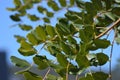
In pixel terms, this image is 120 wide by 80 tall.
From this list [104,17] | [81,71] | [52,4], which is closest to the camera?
[81,71]

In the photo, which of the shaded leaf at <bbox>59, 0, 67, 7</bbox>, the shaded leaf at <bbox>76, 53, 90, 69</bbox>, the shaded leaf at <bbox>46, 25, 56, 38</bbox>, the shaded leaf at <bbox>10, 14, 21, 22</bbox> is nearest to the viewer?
the shaded leaf at <bbox>76, 53, 90, 69</bbox>

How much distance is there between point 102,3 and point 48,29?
15cm

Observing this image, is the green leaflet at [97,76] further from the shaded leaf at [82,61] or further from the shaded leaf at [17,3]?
the shaded leaf at [17,3]

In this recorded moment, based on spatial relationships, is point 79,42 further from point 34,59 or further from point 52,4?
point 52,4

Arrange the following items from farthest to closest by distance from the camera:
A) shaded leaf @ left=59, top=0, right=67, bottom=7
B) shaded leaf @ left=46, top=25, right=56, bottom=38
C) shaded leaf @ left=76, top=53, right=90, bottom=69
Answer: shaded leaf @ left=59, top=0, right=67, bottom=7 < shaded leaf @ left=46, top=25, right=56, bottom=38 < shaded leaf @ left=76, top=53, right=90, bottom=69

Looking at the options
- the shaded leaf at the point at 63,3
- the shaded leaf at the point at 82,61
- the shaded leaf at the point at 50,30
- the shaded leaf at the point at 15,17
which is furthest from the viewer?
the shaded leaf at the point at 15,17

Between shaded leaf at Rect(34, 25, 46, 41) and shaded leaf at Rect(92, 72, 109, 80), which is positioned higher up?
shaded leaf at Rect(34, 25, 46, 41)

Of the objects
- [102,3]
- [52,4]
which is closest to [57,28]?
[102,3]

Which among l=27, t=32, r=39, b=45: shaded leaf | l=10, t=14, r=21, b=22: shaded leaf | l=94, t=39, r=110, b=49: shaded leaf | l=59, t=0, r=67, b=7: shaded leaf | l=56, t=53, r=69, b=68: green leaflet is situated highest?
l=94, t=39, r=110, b=49: shaded leaf

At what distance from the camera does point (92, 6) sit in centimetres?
73

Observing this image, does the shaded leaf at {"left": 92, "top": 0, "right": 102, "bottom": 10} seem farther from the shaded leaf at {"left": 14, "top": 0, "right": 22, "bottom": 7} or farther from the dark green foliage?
the shaded leaf at {"left": 14, "top": 0, "right": 22, "bottom": 7}

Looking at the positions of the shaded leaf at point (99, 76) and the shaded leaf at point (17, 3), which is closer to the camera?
the shaded leaf at point (99, 76)

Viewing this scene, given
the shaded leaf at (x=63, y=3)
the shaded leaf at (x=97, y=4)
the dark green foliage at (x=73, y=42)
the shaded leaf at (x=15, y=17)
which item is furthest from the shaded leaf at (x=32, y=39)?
the shaded leaf at (x=15, y=17)

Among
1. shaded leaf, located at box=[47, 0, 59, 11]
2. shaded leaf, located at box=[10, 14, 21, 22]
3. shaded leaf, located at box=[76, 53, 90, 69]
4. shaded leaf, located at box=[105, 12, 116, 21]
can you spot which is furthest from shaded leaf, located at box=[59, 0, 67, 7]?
shaded leaf, located at box=[76, 53, 90, 69]
